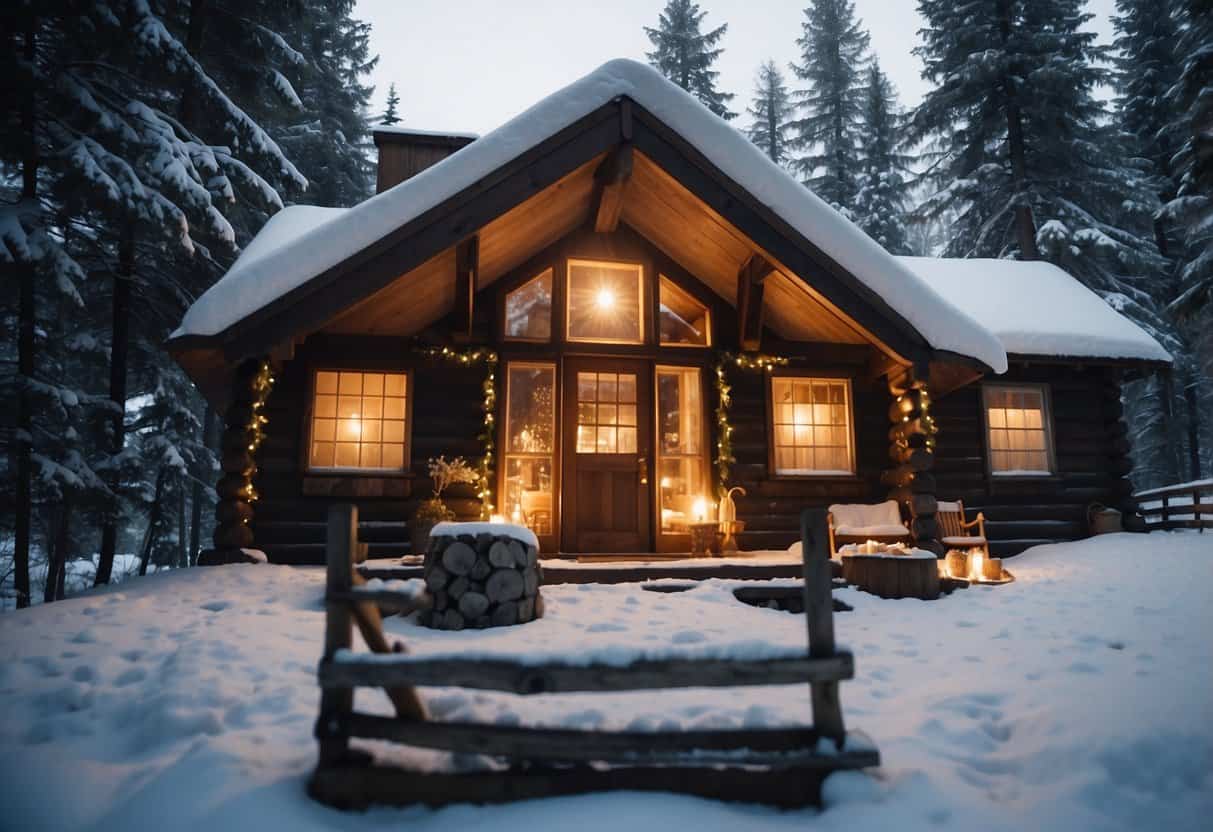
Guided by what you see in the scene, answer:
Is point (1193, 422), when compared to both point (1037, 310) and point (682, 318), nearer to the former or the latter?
point (1037, 310)

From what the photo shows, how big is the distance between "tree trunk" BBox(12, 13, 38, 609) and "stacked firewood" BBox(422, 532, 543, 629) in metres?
5.04

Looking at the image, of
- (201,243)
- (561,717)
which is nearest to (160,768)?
(561,717)

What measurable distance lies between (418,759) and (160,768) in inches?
40.6

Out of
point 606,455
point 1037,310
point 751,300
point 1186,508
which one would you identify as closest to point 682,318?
point 751,300

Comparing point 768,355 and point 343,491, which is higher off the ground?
point 768,355

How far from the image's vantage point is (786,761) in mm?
2352

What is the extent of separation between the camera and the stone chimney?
10.3 m

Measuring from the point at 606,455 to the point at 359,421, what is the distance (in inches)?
116

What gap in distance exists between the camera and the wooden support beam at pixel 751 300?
7418 millimetres

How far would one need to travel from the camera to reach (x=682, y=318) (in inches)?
330

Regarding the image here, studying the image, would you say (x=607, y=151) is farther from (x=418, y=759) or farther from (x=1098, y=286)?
(x=1098, y=286)

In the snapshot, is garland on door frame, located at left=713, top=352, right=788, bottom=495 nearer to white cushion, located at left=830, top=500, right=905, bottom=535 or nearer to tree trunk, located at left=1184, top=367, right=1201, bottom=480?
white cushion, located at left=830, top=500, right=905, bottom=535

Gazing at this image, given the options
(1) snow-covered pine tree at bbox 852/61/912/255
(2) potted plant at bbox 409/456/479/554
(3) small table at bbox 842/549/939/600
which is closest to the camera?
(3) small table at bbox 842/549/939/600

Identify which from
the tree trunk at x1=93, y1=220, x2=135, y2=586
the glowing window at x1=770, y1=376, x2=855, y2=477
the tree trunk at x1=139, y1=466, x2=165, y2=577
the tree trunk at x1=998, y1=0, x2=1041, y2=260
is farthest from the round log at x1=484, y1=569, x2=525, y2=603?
the tree trunk at x1=998, y1=0, x2=1041, y2=260
